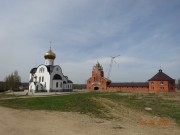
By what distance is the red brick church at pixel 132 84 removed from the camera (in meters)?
62.5

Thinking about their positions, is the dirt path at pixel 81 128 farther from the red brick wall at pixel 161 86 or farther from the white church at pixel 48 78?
the red brick wall at pixel 161 86

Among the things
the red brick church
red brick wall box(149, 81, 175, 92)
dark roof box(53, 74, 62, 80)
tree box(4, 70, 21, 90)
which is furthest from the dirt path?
tree box(4, 70, 21, 90)

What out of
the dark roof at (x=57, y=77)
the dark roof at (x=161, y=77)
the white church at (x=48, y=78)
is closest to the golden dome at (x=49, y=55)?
the white church at (x=48, y=78)

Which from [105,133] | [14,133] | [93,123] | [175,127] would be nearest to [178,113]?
[175,127]

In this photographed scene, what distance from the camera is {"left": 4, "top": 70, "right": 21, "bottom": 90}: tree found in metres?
73.4

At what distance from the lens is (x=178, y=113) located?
72.9 ft

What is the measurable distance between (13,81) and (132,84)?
3955cm

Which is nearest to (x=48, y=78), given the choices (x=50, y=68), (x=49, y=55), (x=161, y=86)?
(x=50, y=68)

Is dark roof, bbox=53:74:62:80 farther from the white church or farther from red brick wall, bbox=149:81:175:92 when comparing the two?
red brick wall, bbox=149:81:175:92

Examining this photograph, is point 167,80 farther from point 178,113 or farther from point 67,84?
point 178,113

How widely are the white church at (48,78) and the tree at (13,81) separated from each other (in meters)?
15.0

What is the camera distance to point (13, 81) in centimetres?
7462

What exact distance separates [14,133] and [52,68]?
152 ft

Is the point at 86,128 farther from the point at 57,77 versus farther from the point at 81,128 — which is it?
the point at 57,77
